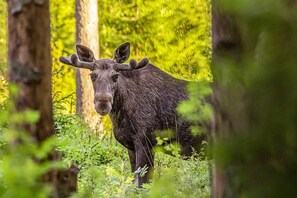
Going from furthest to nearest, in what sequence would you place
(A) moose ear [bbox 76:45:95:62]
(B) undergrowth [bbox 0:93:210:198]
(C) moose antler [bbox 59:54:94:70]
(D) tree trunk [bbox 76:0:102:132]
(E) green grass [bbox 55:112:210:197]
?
(D) tree trunk [bbox 76:0:102:132], (A) moose ear [bbox 76:45:95:62], (C) moose antler [bbox 59:54:94:70], (E) green grass [bbox 55:112:210:197], (B) undergrowth [bbox 0:93:210:198]

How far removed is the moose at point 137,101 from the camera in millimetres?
10758

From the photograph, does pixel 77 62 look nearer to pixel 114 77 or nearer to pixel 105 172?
pixel 114 77

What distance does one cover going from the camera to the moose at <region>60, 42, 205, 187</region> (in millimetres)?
10758

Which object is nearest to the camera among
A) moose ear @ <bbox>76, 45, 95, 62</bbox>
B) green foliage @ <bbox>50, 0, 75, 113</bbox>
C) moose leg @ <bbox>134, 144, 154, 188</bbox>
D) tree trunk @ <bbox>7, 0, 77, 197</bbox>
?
tree trunk @ <bbox>7, 0, 77, 197</bbox>

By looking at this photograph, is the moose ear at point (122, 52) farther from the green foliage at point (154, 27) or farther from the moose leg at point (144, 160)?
the green foliage at point (154, 27)

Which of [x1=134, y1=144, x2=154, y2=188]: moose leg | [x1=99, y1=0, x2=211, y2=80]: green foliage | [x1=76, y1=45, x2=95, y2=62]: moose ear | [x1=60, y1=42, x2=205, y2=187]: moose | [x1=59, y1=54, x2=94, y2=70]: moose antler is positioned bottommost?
[x1=134, y1=144, x2=154, y2=188]: moose leg

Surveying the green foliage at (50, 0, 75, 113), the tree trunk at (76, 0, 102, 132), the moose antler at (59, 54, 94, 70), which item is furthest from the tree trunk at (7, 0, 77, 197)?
the green foliage at (50, 0, 75, 113)

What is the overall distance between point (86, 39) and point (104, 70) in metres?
8.51

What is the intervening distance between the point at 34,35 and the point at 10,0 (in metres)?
0.23

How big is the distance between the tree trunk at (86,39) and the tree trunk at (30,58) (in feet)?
46.0

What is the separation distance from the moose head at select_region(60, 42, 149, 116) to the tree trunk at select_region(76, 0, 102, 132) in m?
7.68

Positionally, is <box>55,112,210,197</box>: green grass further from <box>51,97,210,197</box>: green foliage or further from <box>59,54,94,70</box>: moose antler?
<box>59,54,94,70</box>: moose antler

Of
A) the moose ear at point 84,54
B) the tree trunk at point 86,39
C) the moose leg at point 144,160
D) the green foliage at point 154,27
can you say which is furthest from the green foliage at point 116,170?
the green foliage at point 154,27

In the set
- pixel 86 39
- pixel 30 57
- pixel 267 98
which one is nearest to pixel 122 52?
pixel 30 57
